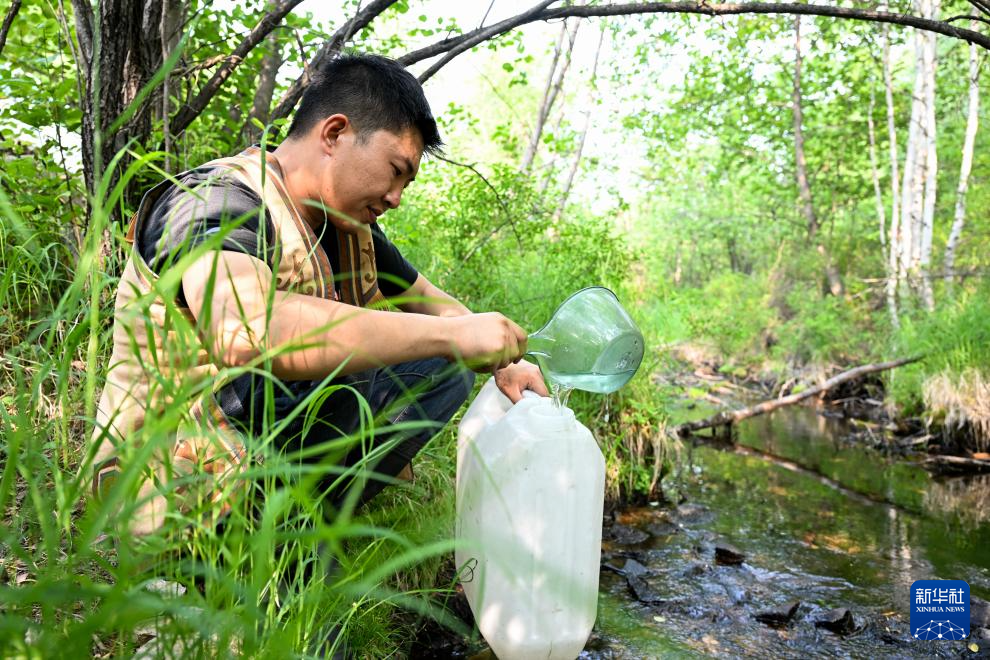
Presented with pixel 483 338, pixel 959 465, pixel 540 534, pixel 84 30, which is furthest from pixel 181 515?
pixel 959 465

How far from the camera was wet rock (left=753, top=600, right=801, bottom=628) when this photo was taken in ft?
8.50

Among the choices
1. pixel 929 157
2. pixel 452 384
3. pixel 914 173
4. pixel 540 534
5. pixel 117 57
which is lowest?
pixel 540 534

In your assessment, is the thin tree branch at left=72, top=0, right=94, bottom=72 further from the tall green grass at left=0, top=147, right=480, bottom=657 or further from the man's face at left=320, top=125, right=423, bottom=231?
the man's face at left=320, top=125, right=423, bottom=231

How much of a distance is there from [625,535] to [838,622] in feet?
3.51

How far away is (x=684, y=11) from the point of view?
276 cm

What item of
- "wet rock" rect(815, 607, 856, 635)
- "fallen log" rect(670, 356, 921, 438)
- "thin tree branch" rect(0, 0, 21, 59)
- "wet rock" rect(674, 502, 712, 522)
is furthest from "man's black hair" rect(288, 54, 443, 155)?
"fallen log" rect(670, 356, 921, 438)

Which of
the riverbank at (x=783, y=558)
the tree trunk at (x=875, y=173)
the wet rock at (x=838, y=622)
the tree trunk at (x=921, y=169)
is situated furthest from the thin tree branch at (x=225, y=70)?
the tree trunk at (x=875, y=173)

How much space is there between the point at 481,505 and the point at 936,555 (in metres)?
2.81

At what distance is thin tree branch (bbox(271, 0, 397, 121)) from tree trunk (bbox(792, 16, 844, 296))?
28.7ft

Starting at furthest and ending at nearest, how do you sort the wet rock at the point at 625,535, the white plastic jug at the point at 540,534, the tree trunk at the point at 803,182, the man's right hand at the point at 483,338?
the tree trunk at the point at 803,182, the wet rock at the point at 625,535, the white plastic jug at the point at 540,534, the man's right hand at the point at 483,338

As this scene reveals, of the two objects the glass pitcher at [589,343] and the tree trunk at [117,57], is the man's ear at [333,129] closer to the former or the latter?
the glass pitcher at [589,343]

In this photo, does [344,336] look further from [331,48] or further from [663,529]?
[663,529]

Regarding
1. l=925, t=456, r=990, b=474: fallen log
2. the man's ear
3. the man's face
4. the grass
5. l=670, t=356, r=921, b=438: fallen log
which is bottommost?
l=925, t=456, r=990, b=474: fallen log

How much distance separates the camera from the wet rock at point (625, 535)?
338 cm
